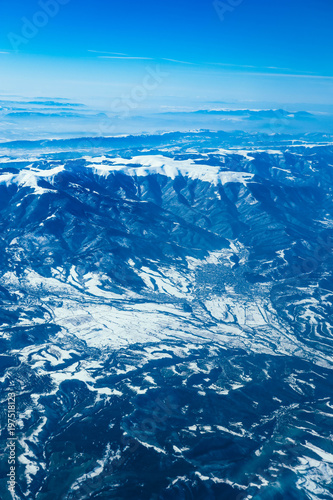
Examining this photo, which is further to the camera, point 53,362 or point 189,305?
point 189,305

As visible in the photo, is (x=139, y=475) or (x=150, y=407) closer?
(x=139, y=475)

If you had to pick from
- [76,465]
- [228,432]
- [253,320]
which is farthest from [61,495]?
[253,320]

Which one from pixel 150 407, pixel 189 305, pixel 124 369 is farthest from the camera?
pixel 189 305

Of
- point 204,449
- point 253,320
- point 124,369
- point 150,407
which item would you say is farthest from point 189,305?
point 204,449

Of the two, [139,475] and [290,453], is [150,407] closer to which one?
[139,475]

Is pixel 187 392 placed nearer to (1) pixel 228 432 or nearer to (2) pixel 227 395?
(2) pixel 227 395

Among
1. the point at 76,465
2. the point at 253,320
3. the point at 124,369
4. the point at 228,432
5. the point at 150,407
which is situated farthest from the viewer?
the point at 253,320

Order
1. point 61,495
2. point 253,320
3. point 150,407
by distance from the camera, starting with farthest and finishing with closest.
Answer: point 253,320 < point 150,407 < point 61,495

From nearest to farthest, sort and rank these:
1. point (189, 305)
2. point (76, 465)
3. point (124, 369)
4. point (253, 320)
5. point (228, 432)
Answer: point (76, 465)
point (228, 432)
point (124, 369)
point (253, 320)
point (189, 305)
